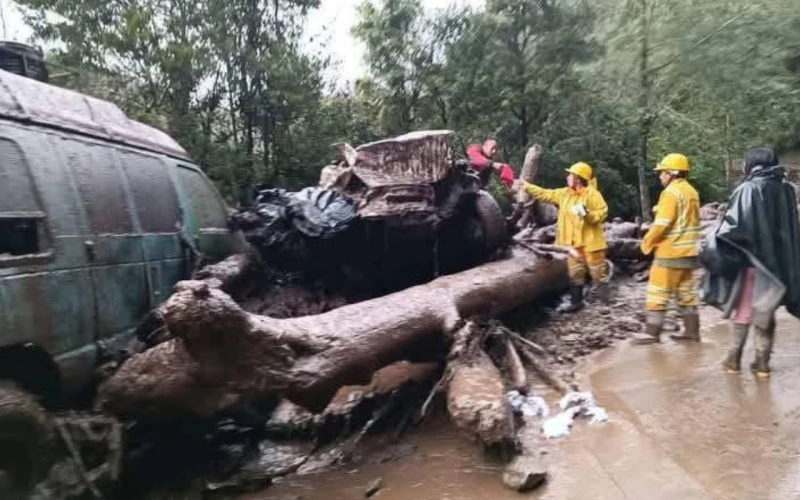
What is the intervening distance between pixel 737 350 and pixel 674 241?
3.93ft

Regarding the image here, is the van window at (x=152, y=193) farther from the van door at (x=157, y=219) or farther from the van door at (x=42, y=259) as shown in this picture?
the van door at (x=42, y=259)

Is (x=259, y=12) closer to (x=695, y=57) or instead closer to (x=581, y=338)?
(x=695, y=57)

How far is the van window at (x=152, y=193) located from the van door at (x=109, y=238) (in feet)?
0.54

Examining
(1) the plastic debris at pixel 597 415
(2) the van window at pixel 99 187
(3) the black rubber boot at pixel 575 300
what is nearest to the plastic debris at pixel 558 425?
(1) the plastic debris at pixel 597 415

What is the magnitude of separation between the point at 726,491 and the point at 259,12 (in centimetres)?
1324

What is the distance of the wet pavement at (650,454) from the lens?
12.1 ft

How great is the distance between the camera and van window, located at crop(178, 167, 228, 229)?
599 centimetres

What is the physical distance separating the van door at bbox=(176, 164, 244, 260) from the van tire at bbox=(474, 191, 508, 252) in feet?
7.63

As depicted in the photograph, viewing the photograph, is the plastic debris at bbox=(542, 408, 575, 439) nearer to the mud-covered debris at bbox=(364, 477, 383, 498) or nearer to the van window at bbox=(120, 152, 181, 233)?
the mud-covered debris at bbox=(364, 477, 383, 498)

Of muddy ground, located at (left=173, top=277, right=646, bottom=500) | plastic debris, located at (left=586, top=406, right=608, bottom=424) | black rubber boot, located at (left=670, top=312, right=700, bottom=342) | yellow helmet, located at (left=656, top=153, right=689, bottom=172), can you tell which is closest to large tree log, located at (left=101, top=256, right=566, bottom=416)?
muddy ground, located at (left=173, top=277, right=646, bottom=500)

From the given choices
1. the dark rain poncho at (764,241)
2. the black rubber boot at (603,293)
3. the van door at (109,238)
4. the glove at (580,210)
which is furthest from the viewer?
the black rubber boot at (603,293)

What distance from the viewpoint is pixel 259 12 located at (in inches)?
566

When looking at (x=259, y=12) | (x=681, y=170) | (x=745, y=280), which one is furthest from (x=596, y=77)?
(x=745, y=280)

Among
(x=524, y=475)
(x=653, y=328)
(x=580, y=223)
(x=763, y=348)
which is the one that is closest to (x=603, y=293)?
(x=580, y=223)
